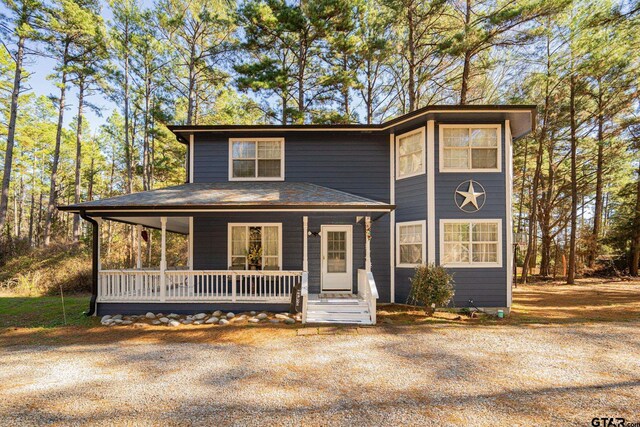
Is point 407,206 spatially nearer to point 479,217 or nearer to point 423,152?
point 423,152

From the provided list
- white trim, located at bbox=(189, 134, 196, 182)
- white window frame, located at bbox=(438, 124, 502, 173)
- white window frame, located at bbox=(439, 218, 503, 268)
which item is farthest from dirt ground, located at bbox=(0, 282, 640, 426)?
white trim, located at bbox=(189, 134, 196, 182)

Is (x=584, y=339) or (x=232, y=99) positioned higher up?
(x=232, y=99)

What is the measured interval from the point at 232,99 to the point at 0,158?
19570mm

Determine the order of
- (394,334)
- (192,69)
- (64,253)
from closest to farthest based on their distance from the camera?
(394,334), (64,253), (192,69)

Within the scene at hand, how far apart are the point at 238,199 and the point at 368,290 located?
13.2 feet

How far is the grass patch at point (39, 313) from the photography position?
7.59 m

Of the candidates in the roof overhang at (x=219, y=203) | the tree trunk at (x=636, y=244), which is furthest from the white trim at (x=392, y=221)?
the tree trunk at (x=636, y=244)

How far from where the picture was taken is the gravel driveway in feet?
11.0

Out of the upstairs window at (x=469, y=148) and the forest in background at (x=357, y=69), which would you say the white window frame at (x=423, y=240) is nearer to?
the upstairs window at (x=469, y=148)

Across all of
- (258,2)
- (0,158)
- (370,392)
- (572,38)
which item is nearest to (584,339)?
(370,392)

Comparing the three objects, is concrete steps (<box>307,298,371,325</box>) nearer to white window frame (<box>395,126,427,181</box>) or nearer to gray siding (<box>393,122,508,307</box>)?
gray siding (<box>393,122,508,307</box>)

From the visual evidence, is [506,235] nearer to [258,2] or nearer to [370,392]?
[370,392]

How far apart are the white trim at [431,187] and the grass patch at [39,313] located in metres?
8.68

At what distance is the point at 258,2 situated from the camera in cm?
1442
